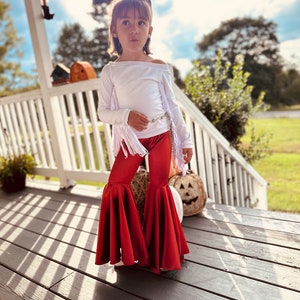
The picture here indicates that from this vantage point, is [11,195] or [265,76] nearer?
[11,195]

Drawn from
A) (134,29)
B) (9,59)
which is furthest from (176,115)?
(9,59)

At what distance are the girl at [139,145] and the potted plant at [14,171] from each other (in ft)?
7.21

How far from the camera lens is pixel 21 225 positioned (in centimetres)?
233

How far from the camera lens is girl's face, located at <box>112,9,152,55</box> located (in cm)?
125

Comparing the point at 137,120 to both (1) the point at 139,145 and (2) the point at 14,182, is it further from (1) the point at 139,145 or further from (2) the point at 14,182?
(2) the point at 14,182

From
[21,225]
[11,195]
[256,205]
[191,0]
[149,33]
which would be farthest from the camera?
[191,0]

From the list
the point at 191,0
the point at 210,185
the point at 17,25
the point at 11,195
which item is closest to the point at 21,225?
the point at 11,195

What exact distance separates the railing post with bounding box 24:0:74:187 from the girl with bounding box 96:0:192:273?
1.70 m

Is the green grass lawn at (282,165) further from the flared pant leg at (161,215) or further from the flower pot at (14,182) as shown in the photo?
the flower pot at (14,182)

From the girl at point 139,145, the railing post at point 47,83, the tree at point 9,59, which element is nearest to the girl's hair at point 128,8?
the girl at point 139,145

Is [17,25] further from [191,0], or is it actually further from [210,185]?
[210,185]

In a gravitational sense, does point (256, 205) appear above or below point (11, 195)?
below

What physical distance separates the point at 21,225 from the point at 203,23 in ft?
28.4

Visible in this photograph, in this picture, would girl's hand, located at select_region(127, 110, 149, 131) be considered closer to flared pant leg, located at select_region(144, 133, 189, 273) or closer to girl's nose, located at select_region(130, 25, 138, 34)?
flared pant leg, located at select_region(144, 133, 189, 273)
